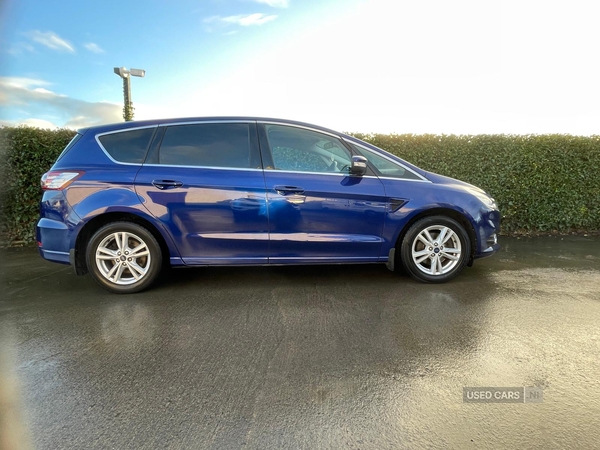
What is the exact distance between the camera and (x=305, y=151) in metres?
3.87

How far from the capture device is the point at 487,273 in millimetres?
4297

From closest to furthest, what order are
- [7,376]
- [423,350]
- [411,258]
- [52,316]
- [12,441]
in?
[12,441] → [7,376] → [423,350] → [52,316] → [411,258]

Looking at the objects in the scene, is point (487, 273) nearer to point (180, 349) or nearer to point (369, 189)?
point (369, 189)

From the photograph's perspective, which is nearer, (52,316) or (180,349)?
(180,349)

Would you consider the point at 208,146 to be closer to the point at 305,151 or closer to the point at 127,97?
the point at 305,151

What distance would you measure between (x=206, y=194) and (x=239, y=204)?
1.07 feet

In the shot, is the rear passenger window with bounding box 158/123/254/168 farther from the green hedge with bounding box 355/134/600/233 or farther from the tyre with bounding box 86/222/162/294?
the green hedge with bounding box 355/134/600/233

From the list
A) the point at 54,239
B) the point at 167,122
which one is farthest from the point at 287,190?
the point at 54,239

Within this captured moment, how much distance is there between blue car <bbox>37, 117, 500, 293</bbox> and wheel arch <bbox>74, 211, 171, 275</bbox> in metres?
0.01

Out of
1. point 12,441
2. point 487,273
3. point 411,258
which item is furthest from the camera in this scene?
point 487,273

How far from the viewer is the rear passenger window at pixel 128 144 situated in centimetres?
357

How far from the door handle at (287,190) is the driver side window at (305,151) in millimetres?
207

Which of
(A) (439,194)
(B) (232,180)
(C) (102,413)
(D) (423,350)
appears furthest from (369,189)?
(C) (102,413)

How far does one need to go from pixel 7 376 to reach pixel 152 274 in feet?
4.75
